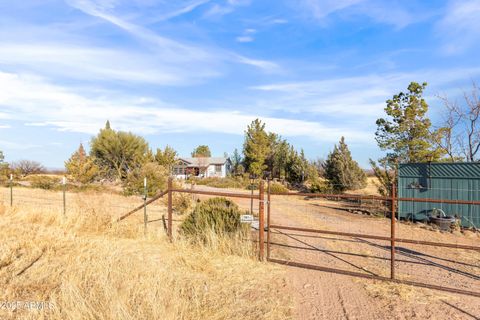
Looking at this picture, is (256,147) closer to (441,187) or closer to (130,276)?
(441,187)

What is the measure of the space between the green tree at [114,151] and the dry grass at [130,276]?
2566 cm

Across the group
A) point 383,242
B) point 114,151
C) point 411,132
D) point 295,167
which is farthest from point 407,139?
point 114,151

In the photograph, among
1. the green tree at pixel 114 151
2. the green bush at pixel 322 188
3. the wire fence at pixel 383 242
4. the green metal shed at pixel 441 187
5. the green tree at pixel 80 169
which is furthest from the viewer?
the green tree at pixel 114 151

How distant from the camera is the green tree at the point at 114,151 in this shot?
34188mm

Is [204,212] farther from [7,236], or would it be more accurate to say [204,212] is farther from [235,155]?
[235,155]

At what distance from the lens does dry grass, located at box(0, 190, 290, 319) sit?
14.6 ft

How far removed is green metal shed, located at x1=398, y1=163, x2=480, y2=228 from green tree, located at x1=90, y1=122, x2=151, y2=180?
2579 centimetres

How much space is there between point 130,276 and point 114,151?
102ft

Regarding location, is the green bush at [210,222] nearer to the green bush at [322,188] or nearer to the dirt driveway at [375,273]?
the dirt driveway at [375,273]

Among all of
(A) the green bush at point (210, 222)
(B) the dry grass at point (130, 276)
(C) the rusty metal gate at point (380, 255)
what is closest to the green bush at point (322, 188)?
(C) the rusty metal gate at point (380, 255)

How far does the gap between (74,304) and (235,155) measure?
50169mm

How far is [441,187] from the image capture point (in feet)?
45.1

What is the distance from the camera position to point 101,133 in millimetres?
35594

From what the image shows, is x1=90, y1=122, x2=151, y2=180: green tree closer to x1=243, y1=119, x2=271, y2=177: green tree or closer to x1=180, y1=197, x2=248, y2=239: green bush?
x1=243, y1=119, x2=271, y2=177: green tree
